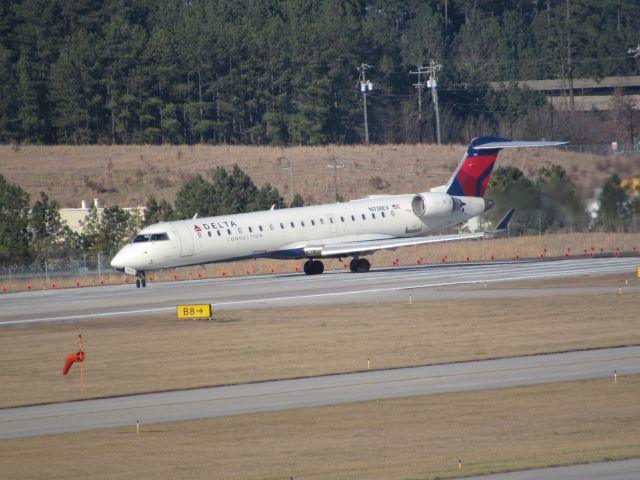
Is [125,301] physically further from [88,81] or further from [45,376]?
[88,81]

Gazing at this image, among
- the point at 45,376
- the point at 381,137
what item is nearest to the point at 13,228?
the point at 45,376

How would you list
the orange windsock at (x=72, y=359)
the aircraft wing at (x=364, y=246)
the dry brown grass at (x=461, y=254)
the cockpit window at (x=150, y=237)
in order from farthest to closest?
the dry brown grass at (x=461, y=254), the aircraft wing at (x=364, y=246), the cockpit window at (x=150, y=237), the orange windsock at (x=72, y=359)

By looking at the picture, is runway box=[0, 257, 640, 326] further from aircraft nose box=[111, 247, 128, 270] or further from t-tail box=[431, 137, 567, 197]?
t-tail box=[431, 137, 567, 197]

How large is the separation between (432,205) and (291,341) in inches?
859

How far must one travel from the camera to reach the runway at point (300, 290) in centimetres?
3991

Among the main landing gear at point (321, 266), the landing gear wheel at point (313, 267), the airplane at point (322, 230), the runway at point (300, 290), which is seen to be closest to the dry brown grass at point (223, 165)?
the airplane at point (322, 230)

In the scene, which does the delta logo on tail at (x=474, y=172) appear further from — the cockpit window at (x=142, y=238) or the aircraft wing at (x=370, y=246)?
the cockpit window at (x=142, y=238)

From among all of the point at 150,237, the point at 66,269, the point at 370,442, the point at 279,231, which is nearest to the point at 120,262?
the point at 150,237

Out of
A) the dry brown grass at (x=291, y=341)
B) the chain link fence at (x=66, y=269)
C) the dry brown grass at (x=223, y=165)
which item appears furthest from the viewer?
the dry brown grass at (x=223, y=165)

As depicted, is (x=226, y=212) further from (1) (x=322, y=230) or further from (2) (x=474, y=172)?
(1) (x=322, y=230)

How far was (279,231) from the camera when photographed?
159 feet

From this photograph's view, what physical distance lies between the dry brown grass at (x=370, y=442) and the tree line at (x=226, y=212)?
35727mm

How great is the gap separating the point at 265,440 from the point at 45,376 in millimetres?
9551

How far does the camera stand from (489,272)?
160ft
